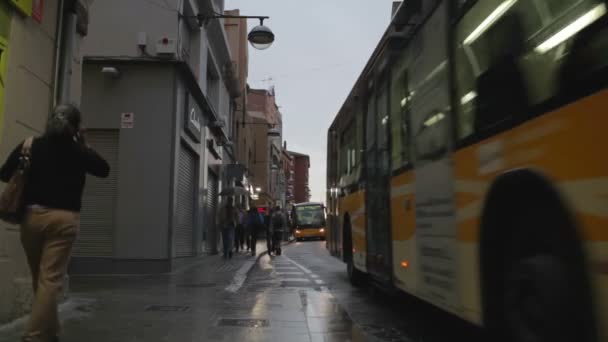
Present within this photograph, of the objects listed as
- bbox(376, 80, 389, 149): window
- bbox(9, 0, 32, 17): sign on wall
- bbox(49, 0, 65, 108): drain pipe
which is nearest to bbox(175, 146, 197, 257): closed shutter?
bbox(49, 0, 65, 108): drain pipe

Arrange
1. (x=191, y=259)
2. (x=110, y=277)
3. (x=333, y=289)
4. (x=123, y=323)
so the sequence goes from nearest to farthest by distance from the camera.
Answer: (x=123, y=323)
(x=333, y=289)
(x=110, y=277)
(x=191, y=259)

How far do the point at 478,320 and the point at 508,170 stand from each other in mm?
1095

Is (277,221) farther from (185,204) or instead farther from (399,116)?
(399,116)

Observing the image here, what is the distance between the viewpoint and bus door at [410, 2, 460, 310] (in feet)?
15.0

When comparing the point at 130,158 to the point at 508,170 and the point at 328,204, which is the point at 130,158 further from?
the point at 508,170

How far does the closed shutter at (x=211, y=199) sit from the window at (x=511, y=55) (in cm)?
1684

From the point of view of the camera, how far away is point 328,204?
42.7 feet

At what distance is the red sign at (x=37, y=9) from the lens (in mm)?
6289

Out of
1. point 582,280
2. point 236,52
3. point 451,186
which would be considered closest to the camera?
point 582,280

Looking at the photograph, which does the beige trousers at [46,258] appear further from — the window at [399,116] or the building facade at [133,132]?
the building facade at [133,132]

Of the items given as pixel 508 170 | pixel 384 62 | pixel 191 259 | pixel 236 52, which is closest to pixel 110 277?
pixel 191 259

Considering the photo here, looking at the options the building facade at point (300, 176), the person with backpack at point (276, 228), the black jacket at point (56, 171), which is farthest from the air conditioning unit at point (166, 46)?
the building facade at point (300, 176)

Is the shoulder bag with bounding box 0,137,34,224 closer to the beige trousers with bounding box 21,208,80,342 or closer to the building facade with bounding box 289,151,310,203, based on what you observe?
the beige trousers with bounding box 21,208,80,342

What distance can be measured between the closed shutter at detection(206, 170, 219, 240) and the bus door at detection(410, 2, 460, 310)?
1557 centimetres
